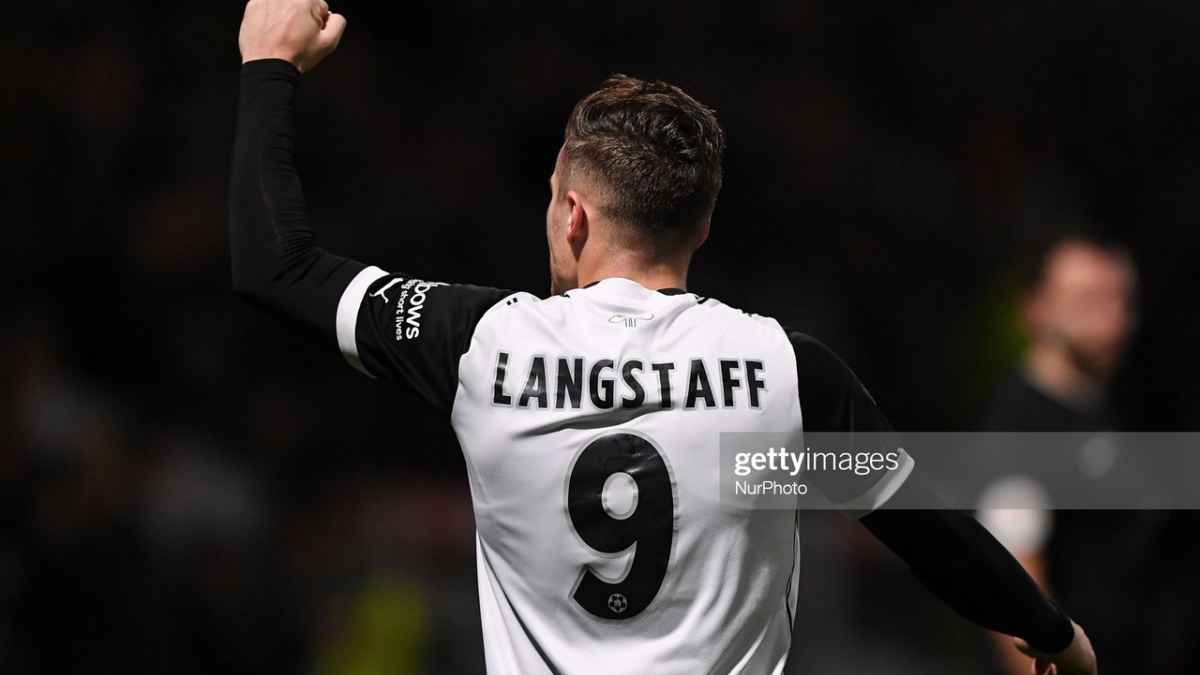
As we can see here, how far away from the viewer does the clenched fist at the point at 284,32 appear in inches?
91.3

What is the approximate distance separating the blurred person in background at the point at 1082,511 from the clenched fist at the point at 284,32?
3021 mm

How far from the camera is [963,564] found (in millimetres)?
2232

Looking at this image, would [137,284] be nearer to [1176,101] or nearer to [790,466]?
[790,466]

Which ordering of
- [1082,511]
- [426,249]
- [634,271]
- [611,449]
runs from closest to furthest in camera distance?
1. [611,449]
2. [634,271]
3. [1082,511]
4. [426,249]

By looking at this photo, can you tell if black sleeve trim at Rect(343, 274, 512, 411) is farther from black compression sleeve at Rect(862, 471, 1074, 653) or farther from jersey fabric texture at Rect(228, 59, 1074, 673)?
black compression sleeve at Rect(862, 471, 1074, 653)

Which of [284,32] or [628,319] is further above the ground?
[284,32]

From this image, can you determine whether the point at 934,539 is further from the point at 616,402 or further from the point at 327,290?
the point at 327,290

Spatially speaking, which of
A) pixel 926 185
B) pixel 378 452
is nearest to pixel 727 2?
pixel 926 185

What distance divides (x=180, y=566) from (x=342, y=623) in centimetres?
66

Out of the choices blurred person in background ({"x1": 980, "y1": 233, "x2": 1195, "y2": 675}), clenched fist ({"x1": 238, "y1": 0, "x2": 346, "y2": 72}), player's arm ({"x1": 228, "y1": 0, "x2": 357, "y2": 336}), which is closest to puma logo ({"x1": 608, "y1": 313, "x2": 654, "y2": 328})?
player's arm ({"x1": 228, "y1": 0, "x2": 357, "y2": 336})

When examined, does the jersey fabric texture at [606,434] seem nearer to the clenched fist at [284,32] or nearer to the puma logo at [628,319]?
the puma logo at [628,319]

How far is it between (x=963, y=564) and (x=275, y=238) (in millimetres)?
1128

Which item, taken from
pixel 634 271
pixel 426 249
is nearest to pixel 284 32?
pixel 634 271

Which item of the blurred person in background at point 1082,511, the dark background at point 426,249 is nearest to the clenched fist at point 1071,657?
the blurred person in background at point 1082,511
